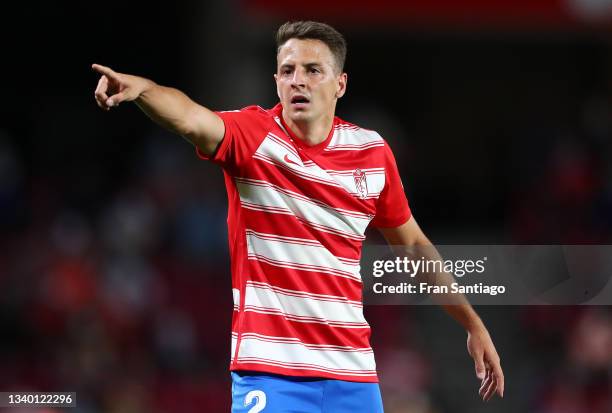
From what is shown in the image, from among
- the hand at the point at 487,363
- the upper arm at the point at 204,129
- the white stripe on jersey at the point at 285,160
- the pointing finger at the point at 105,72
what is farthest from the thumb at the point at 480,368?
the pointing finger at the point at 105,72

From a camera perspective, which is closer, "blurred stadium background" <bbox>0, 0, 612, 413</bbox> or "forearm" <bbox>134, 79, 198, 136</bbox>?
"forearm" <bbox>134, 79, 198, 136</bbox>

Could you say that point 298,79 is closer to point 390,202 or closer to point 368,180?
point 368,180

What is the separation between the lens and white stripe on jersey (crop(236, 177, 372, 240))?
4.04m

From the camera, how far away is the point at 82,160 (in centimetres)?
1263

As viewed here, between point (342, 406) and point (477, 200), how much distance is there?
8.86m

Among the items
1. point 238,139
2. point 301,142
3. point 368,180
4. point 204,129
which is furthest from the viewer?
point 368,180

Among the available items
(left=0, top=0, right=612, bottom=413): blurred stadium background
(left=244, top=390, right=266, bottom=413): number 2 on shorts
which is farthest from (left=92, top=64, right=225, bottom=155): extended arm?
(left=0, top=0, right=612, bottom=413): blurred stadium background

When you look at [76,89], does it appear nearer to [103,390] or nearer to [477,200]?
[477,200]

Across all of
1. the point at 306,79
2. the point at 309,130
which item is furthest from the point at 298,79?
the point at 309,130

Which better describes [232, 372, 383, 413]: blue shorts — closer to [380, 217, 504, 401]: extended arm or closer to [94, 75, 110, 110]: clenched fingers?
[380, 217, 504, 401]: extended arm

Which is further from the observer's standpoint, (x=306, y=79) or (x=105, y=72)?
(x=306, y=79)

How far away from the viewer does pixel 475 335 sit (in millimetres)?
4707

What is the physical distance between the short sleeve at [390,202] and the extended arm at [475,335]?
0.16 feet

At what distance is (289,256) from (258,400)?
52 cm
